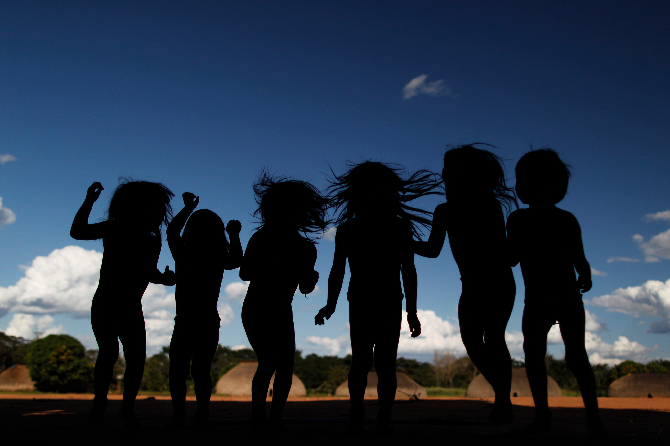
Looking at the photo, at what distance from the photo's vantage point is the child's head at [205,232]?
4.32 m

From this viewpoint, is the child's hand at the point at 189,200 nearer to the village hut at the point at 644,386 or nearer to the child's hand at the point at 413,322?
the child's hand at the point at 413,322

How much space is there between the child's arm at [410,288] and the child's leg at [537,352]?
0.84m

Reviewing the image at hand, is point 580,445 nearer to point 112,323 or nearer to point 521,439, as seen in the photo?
point 521,439

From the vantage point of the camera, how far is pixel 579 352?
322cm

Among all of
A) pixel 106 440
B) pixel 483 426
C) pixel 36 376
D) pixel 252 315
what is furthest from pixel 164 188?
pixel 36 376

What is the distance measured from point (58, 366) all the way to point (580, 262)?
32.1m

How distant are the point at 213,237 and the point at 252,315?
0.87 metres

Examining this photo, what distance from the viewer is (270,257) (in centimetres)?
404

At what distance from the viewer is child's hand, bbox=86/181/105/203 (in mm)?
4219

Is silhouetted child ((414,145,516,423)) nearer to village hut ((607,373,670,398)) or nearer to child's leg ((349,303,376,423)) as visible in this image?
child's leg ((349,303,376,423))

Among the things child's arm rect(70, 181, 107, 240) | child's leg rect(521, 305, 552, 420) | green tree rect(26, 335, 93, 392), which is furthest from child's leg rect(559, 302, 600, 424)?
green tree rect(26, 335, 93, 392)

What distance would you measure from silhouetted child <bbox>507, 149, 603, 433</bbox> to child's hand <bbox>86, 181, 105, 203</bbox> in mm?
3552

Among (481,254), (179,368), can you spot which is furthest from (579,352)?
(179,368)

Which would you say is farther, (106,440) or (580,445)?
(106,440)
